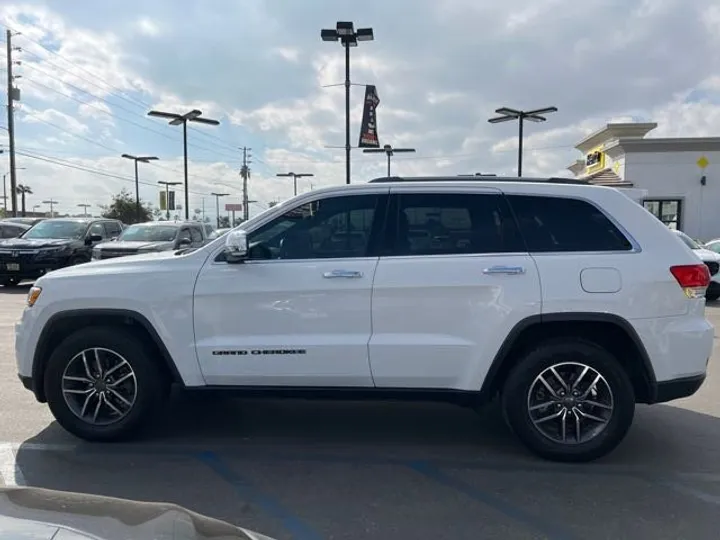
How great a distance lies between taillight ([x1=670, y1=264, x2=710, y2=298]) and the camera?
4.28 meters

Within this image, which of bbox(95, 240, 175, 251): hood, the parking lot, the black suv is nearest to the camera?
the parking lot

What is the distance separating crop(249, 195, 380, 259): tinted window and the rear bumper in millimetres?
2267

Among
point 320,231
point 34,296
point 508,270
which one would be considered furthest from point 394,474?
point 34,296

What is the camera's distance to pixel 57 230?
16.4m

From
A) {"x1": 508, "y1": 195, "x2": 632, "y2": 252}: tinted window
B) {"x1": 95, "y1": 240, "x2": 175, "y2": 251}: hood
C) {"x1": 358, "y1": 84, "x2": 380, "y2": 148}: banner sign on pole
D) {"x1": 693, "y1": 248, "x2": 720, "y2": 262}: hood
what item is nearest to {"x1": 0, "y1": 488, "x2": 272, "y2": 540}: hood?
{"x1": 508, "y1": 195, "x2": 632, "y2": 252}: tinted window

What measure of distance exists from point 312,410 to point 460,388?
1.70m

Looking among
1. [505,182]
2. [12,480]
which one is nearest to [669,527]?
[505,182]

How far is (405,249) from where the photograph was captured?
4.49 m

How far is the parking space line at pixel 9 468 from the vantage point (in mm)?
3982

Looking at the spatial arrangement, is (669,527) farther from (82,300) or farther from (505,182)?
(82,300)

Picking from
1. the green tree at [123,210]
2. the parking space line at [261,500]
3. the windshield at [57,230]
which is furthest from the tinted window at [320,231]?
the green tree at [123,210]

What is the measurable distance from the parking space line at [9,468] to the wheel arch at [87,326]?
0.42m

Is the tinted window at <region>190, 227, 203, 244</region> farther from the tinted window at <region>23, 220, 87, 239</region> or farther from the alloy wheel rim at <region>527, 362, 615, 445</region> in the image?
the alloy wheel rim at <region>527, 362, 615, 445</region>

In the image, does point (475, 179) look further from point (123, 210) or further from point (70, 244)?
point (123, 210)
